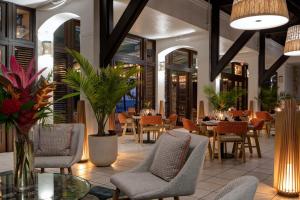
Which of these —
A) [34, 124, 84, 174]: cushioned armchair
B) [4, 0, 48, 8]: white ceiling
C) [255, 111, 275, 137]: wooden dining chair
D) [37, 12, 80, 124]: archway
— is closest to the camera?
[34, 124, 84, 174]: cushioned armchair

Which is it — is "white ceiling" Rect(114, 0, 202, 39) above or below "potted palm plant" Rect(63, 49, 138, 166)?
above

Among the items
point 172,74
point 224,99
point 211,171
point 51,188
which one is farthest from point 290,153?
point 172,74

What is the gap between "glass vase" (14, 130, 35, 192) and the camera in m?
2.24

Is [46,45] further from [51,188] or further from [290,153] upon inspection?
[290,153]

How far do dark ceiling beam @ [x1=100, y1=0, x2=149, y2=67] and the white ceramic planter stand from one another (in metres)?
1.72

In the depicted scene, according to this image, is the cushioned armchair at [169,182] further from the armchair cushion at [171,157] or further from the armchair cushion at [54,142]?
the armchair cushion at [54,142]

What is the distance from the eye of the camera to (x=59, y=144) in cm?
397

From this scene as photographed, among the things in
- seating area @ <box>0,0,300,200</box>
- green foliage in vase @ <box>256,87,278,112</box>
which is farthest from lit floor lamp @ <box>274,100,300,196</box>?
green foliage in vase @ <box>256,87,278,112</box>

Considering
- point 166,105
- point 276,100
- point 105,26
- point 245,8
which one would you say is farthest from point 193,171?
point 276,100

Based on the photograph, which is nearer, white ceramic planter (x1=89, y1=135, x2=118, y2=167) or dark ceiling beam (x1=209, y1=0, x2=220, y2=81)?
white ceramic planter (x1=89, y1=135, x2=118, y2=167)

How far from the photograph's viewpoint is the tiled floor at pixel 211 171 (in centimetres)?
395

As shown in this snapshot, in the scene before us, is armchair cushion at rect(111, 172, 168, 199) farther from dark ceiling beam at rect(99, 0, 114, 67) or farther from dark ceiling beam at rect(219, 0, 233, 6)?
dark ceiling beam at rect(219, 0, 233, 6)

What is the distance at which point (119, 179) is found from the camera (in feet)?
9.18

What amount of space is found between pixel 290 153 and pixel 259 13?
181 cm
